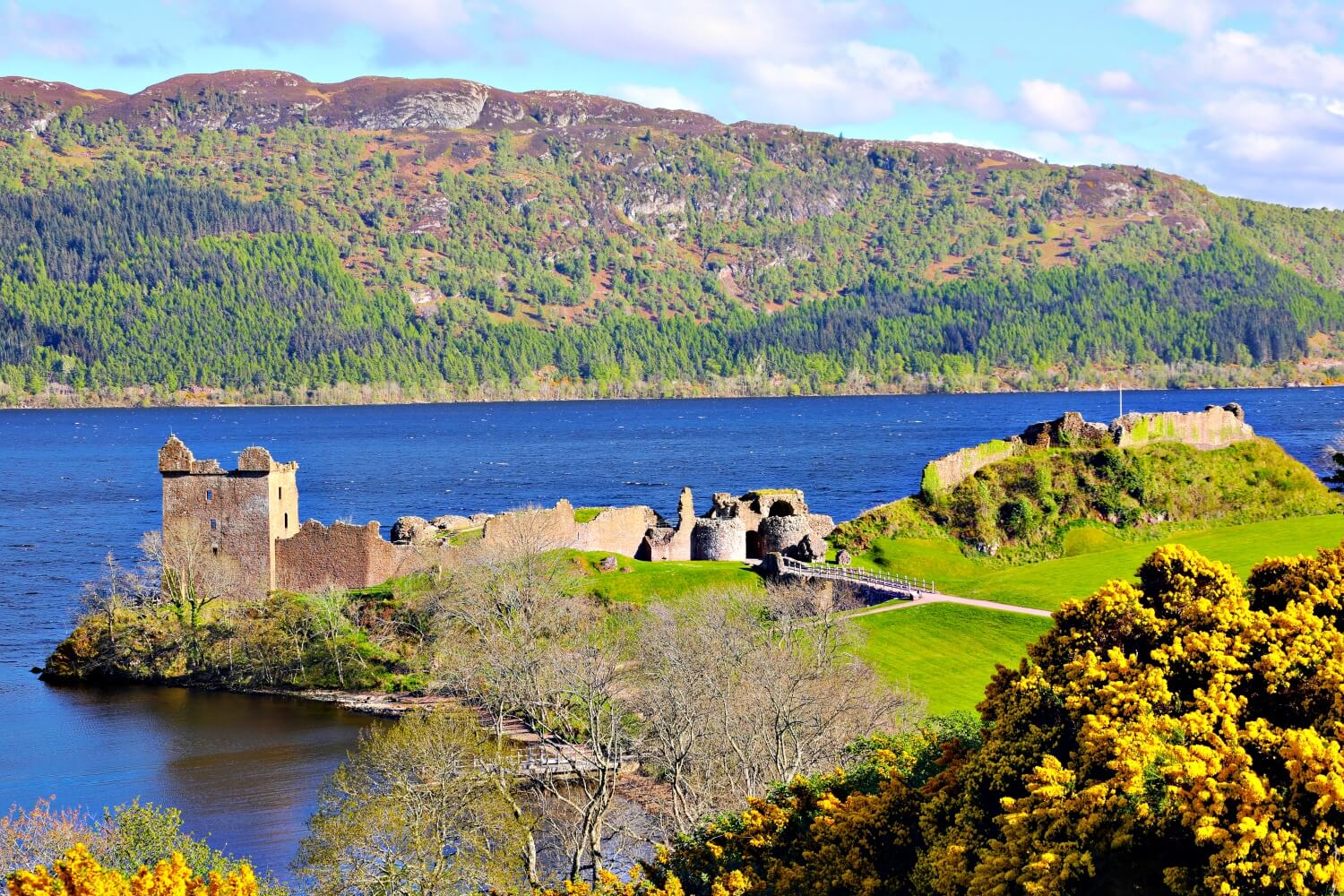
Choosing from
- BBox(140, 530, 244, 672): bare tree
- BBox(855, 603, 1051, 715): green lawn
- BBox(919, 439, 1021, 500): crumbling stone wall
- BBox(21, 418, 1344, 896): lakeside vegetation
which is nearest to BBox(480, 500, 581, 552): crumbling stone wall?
BBox(21, 418, 1344, 896): lakeside vegetation

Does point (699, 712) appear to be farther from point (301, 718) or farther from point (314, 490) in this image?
point (314, 490)

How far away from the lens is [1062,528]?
74000 millimetres

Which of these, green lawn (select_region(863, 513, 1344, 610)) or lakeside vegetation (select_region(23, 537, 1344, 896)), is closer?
lakeside vegetation (select_region(23, 537, 1344, 896))

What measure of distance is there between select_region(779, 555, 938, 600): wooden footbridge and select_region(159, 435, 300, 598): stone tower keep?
843 inches

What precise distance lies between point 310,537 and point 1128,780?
5113cm


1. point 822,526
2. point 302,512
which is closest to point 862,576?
point 822,526

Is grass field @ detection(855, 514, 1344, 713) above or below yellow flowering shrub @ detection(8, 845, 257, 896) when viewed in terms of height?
below

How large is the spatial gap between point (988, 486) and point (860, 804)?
162ft

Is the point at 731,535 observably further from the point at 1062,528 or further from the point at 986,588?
the point at 1062,528

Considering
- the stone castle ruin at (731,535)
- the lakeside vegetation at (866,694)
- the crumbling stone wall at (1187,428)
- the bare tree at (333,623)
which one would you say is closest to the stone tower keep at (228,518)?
the lakeside vegetation at (866,694)

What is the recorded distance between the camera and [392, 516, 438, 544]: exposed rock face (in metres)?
70.2

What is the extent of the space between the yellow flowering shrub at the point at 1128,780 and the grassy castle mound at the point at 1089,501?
4115 cm

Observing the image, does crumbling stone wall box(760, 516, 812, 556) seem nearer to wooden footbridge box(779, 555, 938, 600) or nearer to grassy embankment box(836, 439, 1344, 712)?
grassy embankment box(836, 439, 1344, 712)

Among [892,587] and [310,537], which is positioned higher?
[310,537]
